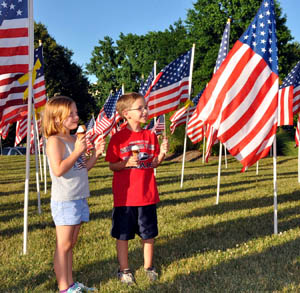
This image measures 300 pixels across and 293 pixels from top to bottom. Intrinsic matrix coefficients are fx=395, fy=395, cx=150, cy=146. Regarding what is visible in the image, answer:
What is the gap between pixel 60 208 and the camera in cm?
354

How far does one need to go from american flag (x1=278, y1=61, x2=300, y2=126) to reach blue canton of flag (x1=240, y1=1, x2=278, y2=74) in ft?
19.0

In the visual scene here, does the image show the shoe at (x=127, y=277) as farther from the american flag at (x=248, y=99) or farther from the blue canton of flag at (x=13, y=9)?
the blue canton of flag at (x=13, y=9)

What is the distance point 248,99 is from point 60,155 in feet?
10.8

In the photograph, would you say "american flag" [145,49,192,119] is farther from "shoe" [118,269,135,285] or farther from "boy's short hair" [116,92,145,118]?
"shoe" [118,269,135,285]

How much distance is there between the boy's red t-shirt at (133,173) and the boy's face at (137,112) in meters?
0.14

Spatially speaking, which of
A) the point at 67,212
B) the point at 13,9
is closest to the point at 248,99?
the point at 67,212

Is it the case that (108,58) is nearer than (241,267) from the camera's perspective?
No

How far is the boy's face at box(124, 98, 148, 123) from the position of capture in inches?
160

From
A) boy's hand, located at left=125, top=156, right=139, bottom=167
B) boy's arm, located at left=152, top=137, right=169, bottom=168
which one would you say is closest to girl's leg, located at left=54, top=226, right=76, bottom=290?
boy's hand, located at left=125, top=156, right=139, bottom=167

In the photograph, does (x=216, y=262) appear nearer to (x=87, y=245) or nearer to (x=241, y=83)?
(x=87, y=245)

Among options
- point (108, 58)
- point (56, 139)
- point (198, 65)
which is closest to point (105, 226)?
point (56, 139)

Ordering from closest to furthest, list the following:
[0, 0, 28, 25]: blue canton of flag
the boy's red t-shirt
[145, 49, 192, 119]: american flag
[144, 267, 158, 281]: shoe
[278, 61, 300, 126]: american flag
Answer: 1. the boy's red t-shirt
2. [144, 267, 158, 281]: shoe
3. [0, 0, 28, 25]: blue canton of flag
4. [145, 49, 192, 119]: american flag
5. [278, 61, 300, 126]: american flag

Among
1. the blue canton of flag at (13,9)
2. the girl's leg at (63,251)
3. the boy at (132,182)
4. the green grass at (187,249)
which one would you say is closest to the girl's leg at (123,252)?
the boy at (132,182)

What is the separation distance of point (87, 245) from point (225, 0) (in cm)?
3115
